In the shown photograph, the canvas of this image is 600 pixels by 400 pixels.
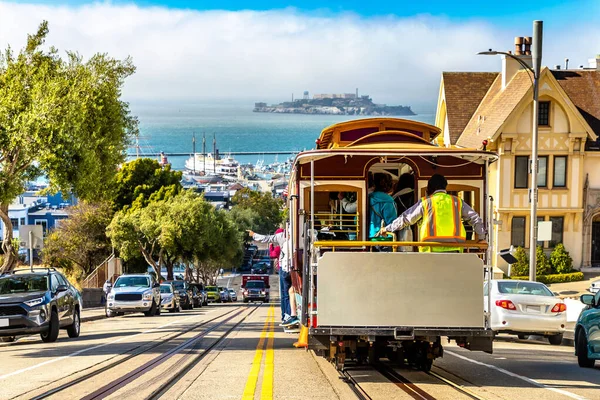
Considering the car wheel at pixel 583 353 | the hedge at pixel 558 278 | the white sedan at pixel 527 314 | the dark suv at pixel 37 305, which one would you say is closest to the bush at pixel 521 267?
the hedge at pixel 558 278

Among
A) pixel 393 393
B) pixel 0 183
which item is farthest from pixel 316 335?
pixel 0 183

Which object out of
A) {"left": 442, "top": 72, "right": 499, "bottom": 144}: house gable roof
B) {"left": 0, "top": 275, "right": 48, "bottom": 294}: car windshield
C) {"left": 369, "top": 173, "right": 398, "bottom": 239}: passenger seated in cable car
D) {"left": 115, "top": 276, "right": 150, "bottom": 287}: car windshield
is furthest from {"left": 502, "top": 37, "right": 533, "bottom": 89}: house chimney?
{"left": 369, "top": 173, "right": 398, "bottom": 239}: passenger seated in cable car

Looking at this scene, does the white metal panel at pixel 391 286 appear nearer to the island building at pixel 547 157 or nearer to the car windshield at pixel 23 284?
the car windshield at pixel 23 284

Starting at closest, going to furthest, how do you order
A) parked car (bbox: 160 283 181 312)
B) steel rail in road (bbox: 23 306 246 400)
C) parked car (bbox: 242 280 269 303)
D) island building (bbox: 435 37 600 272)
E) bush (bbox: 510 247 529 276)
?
1. steel rail in road (bbox: 23 306 246 400)
2. parked car (bbox: 160 283 181 312)
3. island building (bbox: 435 37 600 272)
4. bush (bbox: 510 247 529 276)
5. parked car (bbox: 242 280 269 303)

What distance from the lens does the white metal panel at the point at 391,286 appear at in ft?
38.7

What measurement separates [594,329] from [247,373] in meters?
5.66

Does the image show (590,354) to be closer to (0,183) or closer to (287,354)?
(287,354)

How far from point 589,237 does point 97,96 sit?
89.2ft

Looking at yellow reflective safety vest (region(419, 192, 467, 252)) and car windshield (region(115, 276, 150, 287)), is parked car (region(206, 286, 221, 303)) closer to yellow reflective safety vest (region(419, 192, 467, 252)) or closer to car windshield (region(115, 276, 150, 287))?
car windshield (region(115, 276, 150, 287))

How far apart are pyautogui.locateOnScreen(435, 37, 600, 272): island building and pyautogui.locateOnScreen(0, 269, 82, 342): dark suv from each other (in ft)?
83.9

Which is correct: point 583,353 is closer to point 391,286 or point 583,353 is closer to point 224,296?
point 391,286

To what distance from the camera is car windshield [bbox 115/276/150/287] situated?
35.3 m

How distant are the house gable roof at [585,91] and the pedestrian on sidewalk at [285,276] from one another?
31.6m

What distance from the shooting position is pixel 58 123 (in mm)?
23734
